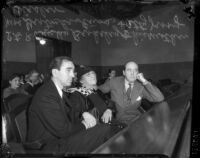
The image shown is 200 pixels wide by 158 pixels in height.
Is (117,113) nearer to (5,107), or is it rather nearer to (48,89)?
(48,89)

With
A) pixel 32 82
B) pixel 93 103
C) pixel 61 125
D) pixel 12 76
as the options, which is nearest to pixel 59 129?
pixel 61 125

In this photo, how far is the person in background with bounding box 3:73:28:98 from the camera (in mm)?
2695

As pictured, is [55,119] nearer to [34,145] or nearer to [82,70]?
[34,145]

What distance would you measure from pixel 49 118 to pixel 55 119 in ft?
0.18

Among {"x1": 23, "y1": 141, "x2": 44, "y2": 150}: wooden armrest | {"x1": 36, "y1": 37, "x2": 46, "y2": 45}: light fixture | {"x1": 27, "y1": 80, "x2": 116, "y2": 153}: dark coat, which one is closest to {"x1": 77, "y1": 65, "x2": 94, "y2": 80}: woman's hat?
{"x1": 27, "y1": 80, "x2": 116, "y2": 153}: dark coat

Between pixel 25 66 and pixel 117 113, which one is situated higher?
pixel 25 66

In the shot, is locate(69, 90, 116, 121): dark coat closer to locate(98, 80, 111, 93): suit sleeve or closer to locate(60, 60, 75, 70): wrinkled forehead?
locate(98, 80, 111, 93): suit sleeve

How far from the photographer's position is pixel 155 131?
2574mm

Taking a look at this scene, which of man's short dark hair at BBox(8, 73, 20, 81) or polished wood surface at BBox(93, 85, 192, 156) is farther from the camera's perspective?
man's short dark hair at BBox(8, 73, 20, 81)

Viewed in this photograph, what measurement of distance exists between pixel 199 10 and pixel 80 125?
1.49 meters

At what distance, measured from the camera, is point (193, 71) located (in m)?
2.58

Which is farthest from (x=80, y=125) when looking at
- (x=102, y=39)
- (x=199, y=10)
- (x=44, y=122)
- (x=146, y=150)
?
(x=199, y=10)

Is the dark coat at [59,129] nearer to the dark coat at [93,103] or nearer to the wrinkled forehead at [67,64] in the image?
the dark coat at [93,103]

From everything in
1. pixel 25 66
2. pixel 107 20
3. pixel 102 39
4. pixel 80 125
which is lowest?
pixel 80 125
